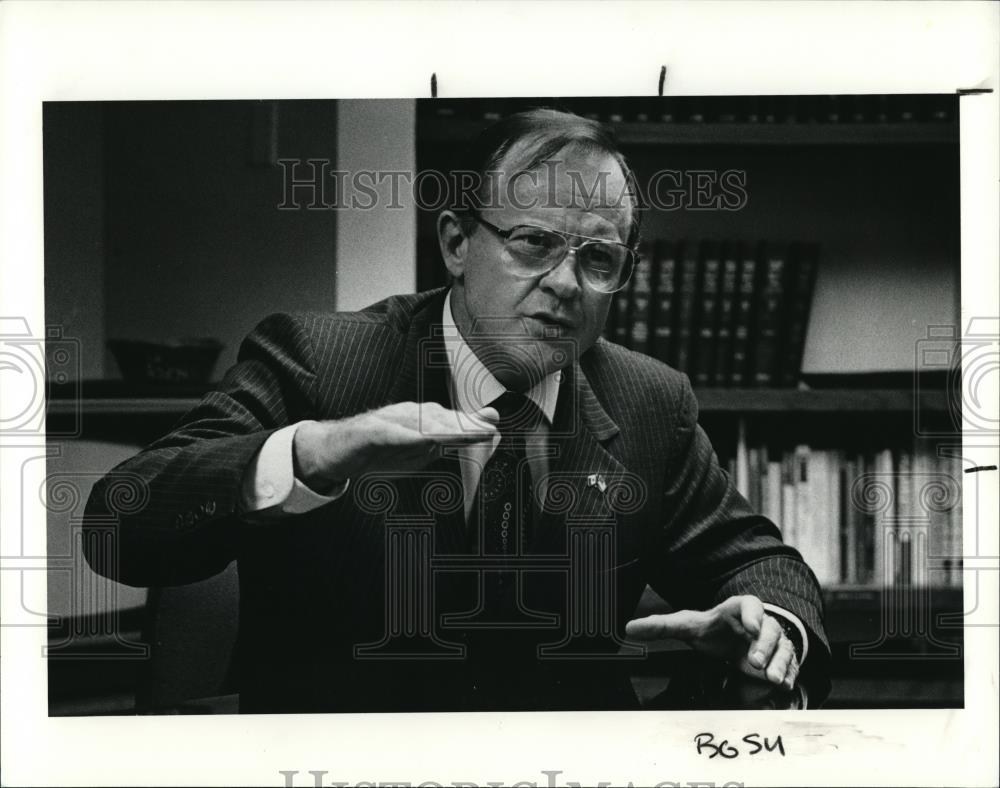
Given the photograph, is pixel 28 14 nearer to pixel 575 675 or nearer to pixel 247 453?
pixel 247 453

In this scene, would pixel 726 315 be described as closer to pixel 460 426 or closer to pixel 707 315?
pixel 707 315

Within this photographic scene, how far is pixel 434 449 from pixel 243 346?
1.15 ft

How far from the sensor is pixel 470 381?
1896 mm

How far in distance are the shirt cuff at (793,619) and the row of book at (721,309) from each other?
37cm

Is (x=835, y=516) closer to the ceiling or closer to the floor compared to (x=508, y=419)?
closer to the floor

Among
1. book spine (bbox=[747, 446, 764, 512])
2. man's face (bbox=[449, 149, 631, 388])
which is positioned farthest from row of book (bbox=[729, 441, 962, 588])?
man's face (bbox=[449, 149, 631, 388])

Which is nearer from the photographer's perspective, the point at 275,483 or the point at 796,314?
the point at 275,483

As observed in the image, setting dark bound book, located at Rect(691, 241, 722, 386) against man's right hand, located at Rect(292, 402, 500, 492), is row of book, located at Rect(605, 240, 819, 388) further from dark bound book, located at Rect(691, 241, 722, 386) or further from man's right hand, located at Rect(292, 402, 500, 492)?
man's right hand, located at Rect(292, 402, 500, 492)

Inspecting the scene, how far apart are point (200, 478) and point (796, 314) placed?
1013mm

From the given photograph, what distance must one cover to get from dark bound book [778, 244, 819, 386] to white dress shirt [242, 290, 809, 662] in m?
0.38

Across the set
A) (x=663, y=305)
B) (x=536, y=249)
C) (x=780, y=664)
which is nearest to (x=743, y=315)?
(x=663, y=305)

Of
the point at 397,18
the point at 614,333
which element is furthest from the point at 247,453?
the point at 397,18

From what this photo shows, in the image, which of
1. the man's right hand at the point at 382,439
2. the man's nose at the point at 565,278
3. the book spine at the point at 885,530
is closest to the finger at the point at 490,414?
the man's right hand at the point at 382,439

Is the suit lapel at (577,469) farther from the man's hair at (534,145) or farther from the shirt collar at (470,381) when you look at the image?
the man's hair at (534,145)
